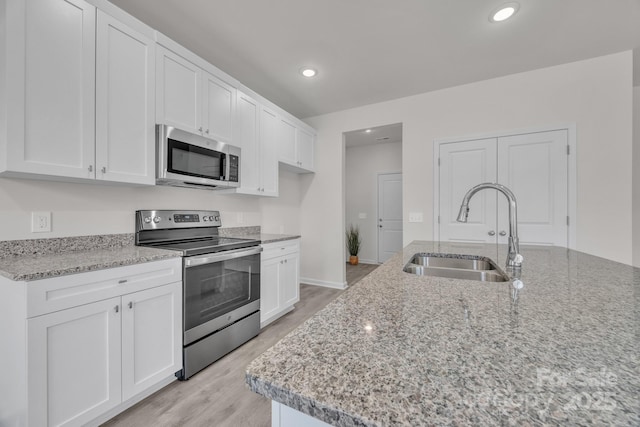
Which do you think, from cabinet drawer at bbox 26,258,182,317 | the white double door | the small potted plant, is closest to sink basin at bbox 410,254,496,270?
cabinet drawer at bbox 26,258,182,317

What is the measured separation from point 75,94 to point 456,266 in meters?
2.45

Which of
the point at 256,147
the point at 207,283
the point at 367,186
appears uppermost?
the point at 256,147

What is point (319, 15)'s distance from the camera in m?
2.02

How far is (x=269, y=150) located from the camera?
10.2 feet

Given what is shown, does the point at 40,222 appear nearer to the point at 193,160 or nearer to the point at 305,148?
the point at 193,160

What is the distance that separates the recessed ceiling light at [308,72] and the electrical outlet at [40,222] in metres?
2.42

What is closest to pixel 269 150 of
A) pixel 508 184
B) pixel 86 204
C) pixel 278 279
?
pixel 278 279

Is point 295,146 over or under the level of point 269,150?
over

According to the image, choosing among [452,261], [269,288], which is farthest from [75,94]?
[452,261]

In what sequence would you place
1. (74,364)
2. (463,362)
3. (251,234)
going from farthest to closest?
(251,234)
(74,364)
(463,362)

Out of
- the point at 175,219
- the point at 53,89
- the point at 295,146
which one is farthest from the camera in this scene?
the point at 295,146

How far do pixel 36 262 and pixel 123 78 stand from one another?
1200mm

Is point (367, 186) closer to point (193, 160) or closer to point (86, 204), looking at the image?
point (193, 160)

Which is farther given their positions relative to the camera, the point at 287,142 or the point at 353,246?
the point at 353,246
